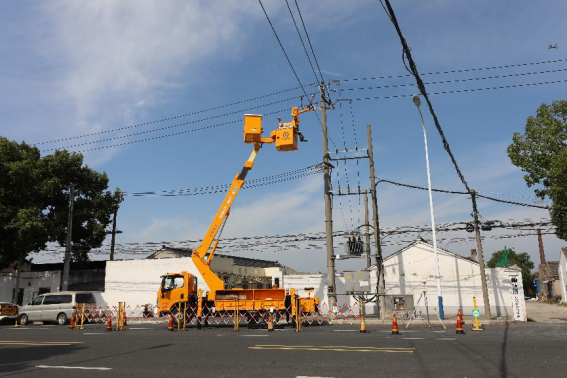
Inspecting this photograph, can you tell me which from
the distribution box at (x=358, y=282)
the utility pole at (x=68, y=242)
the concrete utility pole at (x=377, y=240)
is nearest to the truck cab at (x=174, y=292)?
the distribution box at (x=358, y=282)

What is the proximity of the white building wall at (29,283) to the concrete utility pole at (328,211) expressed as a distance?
27.1 m

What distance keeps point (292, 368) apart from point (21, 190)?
33.3 metres

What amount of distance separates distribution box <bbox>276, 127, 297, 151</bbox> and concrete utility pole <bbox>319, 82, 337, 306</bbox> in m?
4.87

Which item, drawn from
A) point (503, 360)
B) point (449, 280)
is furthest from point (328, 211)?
point (503, 360)

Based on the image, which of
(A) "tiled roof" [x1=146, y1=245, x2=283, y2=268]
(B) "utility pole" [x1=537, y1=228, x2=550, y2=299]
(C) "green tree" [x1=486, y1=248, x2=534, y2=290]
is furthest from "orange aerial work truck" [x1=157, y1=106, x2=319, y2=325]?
(C) "green tree" [x1=486, y1=248, x2=534, y2=290]

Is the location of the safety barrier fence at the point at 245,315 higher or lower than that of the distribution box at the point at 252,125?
lower

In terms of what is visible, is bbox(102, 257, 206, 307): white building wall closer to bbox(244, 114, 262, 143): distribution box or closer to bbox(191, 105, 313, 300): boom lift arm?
bbox(191, 105, 313, 300): boom lift arm

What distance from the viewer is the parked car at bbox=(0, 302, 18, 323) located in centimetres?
2814

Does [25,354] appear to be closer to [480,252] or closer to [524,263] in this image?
[480,252]

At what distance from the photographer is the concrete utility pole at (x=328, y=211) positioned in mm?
25562

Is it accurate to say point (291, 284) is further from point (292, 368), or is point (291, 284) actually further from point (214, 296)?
point (292, 368)

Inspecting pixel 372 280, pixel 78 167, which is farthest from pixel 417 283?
pixel 78 167

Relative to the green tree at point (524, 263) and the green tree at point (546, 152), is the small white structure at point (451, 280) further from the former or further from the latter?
the green tree at point (524, 263)

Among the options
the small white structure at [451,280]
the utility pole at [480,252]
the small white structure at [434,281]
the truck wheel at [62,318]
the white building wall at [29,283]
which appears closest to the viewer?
the utility pole at [480,252]
